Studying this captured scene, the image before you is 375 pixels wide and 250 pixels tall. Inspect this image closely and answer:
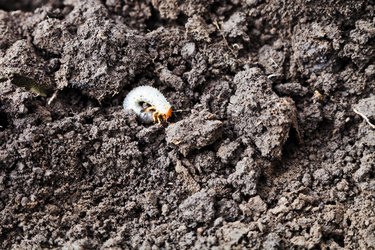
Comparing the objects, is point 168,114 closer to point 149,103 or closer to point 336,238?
point 149,103

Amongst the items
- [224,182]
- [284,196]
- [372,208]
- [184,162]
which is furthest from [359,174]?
[184,162]

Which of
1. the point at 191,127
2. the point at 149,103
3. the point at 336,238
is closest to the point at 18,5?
the point at 149,103

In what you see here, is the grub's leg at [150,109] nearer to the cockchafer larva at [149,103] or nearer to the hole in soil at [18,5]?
the cockchafer larva at [149,103]

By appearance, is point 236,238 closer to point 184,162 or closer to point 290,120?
point 184,162

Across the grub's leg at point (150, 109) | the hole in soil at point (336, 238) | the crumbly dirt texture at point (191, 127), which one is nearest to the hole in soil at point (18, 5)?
the crumbly dirt texture at point (191, 127)

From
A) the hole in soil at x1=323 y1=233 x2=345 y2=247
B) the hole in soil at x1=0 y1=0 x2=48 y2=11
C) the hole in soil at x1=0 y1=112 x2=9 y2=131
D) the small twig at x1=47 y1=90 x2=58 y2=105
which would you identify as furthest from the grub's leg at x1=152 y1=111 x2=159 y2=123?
the hole in soil at x1=0 y1=0 x2=48 y2=11
